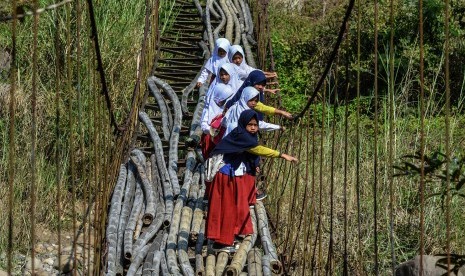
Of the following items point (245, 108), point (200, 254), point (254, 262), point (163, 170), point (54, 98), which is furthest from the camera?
point (54, 98)

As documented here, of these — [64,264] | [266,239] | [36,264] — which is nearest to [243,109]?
[266,239]

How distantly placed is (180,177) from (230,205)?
1.31m

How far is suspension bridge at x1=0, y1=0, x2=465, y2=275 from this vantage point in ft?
13.6

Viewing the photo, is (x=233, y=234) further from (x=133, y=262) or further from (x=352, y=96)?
(x=352, y=96)

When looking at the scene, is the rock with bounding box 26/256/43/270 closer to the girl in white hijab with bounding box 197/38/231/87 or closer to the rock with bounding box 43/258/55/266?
the rock with bounding box 43/258/55/266

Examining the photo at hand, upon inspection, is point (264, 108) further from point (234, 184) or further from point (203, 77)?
point (203, 77)

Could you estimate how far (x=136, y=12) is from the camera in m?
10.1

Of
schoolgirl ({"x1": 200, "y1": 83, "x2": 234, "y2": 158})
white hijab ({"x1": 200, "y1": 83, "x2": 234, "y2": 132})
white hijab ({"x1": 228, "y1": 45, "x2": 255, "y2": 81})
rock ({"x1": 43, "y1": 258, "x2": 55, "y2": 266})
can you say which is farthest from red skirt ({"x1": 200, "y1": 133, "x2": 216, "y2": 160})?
rock ({"x1": 43, "y1": 258, "x2": 55, "y2": 266})

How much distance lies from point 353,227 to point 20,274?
2.45m

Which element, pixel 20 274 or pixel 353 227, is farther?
pixel 20 274

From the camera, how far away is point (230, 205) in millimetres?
5574

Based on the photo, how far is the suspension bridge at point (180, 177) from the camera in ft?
13.6

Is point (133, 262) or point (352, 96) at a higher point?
point (352, 96)

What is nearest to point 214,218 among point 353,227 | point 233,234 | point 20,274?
A: point 233,234
